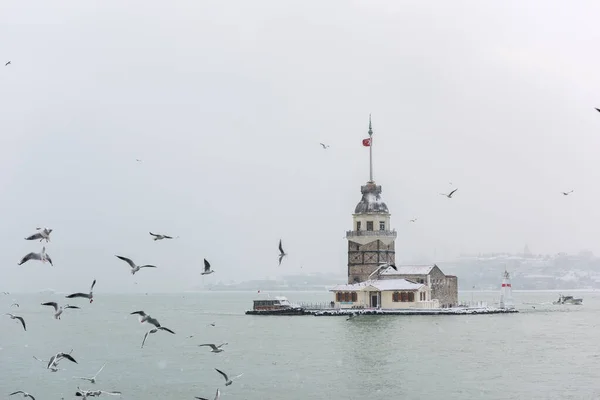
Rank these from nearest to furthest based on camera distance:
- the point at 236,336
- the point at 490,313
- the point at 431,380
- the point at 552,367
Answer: the point at 431,380
the point at 552,367
the point at 236,336
the point at 490,313

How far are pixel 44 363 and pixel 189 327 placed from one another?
4023 cm

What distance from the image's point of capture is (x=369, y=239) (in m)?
113

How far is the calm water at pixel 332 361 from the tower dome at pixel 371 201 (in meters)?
16.4

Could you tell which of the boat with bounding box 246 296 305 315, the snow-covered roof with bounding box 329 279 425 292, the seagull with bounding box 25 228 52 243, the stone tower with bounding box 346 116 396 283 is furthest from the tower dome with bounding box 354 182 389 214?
the seagull with bounding box 25 228 52 243

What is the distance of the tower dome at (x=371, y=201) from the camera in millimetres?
114312

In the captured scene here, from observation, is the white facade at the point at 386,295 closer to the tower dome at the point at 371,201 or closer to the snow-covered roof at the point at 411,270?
the snow-covered roof at the point at 411,270

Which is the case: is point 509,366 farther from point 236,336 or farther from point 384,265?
point 384,265

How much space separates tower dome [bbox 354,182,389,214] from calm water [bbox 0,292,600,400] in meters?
16.4

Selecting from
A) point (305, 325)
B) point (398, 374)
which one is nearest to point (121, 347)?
point (305, 325)

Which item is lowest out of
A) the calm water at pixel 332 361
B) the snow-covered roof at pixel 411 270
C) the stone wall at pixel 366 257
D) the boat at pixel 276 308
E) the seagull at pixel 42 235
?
the calm water at pixel 332 361

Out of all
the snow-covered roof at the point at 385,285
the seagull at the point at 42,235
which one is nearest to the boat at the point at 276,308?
the snow-covered roof at the point at 385,285

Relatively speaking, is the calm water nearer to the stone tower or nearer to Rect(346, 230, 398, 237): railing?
the stone tower

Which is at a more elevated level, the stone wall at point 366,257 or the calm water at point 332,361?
the stone wall at point 366,257

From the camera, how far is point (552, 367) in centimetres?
5884
